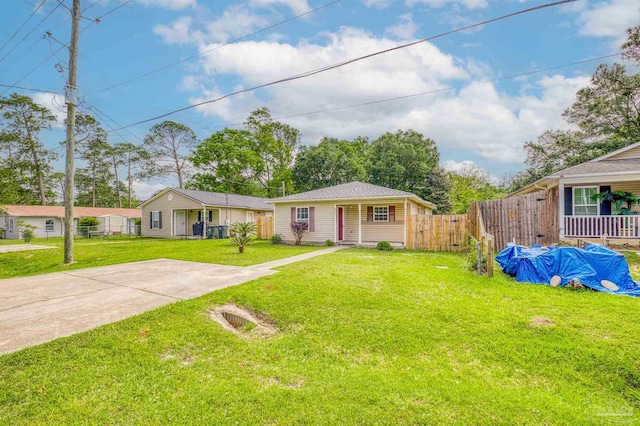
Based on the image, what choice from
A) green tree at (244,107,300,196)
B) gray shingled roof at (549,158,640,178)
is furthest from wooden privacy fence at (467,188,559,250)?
green tree at (244,107,300,196)

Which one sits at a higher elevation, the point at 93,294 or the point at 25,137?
the point at 25,137

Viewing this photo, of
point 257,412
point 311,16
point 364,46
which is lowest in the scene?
point 257,412

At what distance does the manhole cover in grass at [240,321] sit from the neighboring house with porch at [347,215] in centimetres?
1020

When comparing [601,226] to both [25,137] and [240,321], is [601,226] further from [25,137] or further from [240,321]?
[25,137]

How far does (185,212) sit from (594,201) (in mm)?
24988

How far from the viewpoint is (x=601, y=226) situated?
1088 cm

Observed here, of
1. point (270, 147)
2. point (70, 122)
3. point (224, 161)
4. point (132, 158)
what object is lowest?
point (70, 122)

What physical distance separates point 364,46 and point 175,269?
776 centimetres

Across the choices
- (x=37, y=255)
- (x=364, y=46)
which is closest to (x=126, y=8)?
(x=364, y=46)

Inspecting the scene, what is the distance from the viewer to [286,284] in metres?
6.15

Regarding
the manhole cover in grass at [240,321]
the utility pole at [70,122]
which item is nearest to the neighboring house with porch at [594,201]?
the manhole cover in grass at [240,321]

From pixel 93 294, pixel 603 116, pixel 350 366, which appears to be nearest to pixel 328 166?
pixel 603 116

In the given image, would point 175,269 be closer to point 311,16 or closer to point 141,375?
point 141,375

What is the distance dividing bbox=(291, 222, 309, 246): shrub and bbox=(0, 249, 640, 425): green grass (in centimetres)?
1034
